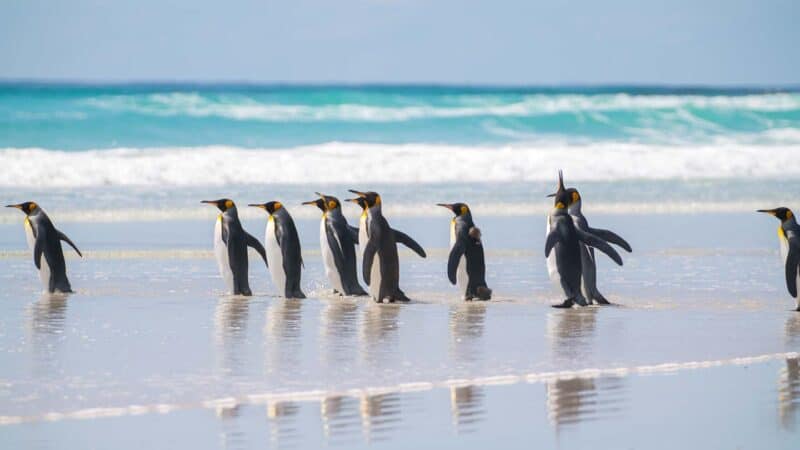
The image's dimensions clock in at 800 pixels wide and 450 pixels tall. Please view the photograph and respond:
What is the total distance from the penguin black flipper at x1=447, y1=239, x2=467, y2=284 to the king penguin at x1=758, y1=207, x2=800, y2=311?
6.70ft

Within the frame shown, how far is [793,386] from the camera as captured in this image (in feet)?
21.0

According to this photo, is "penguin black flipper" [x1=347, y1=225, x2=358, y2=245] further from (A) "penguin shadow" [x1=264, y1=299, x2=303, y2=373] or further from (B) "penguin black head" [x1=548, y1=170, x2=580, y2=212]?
(B) "penguin black head" [x1=548, y1=170, x2=580, y2=212]

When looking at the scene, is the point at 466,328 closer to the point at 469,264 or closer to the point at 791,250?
the point at 469,264

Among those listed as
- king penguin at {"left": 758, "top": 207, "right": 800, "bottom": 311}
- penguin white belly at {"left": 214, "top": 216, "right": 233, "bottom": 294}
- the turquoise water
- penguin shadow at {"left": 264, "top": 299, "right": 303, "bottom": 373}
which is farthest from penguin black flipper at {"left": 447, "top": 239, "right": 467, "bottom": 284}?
the turquoise water

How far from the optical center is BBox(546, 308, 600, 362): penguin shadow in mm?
7418

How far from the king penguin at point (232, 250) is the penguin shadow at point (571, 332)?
2.37 m

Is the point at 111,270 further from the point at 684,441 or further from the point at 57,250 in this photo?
the point at 684,441

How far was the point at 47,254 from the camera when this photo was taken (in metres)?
10.5

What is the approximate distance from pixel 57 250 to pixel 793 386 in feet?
19.5

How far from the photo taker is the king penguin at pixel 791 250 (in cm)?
930

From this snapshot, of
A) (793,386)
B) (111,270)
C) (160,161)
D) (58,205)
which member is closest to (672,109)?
(160,161)

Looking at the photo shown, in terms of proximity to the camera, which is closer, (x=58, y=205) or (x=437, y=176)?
(x=58, y=205)

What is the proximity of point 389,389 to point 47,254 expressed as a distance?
4.86m

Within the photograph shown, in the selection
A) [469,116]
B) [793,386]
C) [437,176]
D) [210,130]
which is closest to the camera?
[793,386]
